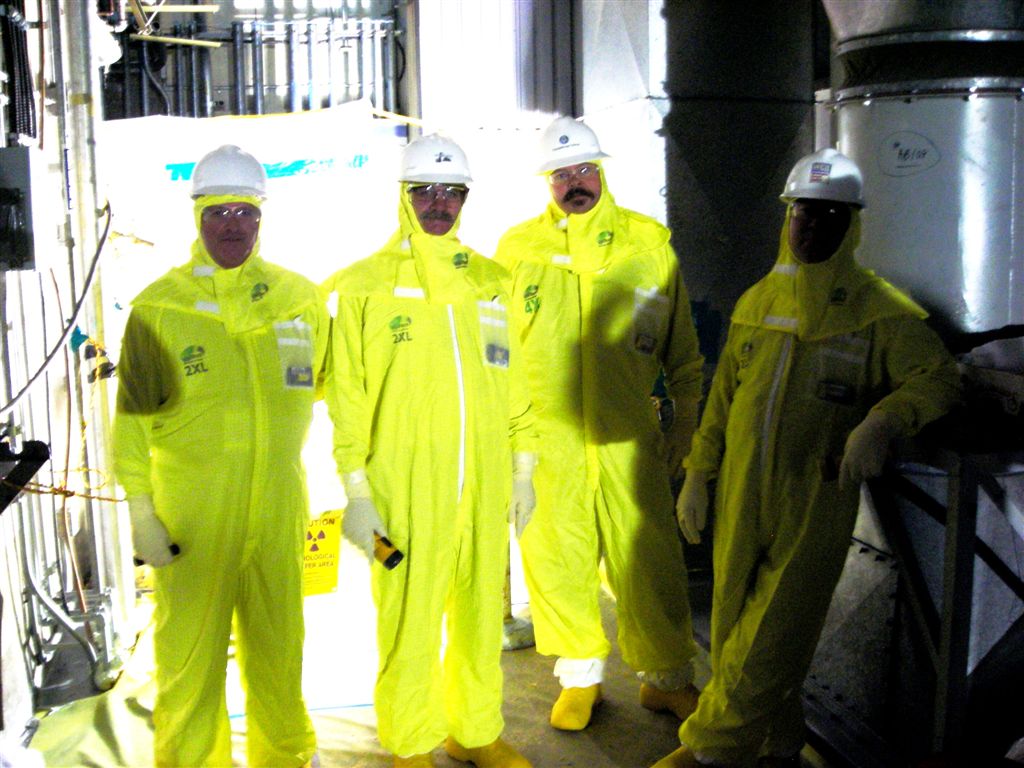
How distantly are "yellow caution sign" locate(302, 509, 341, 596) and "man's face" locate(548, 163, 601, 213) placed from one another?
1351 mm

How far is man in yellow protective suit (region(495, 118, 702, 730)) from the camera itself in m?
3.28

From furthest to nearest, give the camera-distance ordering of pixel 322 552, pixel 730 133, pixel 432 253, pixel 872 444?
pixel 730 133, pixel 322 552, pixel 432 253, pixel 872 444

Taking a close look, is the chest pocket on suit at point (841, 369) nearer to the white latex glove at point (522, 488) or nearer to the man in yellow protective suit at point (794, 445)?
the man in yellow protective suit at point (794, 445)

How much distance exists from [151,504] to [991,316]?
2240 millimetres

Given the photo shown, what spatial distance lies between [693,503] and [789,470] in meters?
0.43

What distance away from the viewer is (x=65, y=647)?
3812mm

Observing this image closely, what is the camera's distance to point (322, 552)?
377cm

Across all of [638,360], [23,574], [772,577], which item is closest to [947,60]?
[638,360]

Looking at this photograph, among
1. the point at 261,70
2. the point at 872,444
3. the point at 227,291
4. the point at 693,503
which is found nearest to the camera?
the point at 872,444

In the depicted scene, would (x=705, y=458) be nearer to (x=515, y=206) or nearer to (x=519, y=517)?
(x=519, y=517)

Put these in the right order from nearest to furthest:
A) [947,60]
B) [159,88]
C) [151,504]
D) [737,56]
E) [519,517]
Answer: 1. [151,504]
2. [947,60]
3. [519,517]
4. [737,56]
5. [159,88]

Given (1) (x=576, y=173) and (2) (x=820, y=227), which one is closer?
(2) (x=820, y=227)

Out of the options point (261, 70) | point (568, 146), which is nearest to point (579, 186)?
point (568, 146)

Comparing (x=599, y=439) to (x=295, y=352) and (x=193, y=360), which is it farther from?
(x=193, y=360)
